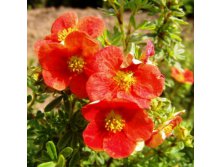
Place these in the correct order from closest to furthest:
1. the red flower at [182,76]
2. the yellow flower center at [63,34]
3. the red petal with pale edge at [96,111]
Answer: the red petal with pale edge at [96,111] < the yellow flower center at [63,34] < the red flower at [182,76]

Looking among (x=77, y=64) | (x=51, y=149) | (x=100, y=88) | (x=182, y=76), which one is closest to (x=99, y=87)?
(x=100, y=88)

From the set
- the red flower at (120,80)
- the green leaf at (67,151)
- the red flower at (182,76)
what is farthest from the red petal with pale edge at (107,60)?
the red flower at (182,76)

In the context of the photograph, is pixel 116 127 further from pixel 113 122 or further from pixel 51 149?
pixel 51 149

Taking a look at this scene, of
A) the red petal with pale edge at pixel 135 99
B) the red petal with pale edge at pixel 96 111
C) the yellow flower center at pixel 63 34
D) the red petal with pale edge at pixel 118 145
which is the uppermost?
the yellow flower center at pixel 63 34

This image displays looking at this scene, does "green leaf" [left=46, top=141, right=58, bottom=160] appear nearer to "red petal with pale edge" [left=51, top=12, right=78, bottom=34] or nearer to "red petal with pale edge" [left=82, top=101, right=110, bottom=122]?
"red petal with pale edge" [left=82, top=101, right=110, bottom=122]

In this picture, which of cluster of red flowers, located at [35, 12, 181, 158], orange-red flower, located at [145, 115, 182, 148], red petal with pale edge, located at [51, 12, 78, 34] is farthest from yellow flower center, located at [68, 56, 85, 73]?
orange-red flower, located at [145, 115, 182, 148]

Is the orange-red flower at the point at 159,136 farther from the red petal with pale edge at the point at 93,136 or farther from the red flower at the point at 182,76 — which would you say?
the red flower at the point at 182,76

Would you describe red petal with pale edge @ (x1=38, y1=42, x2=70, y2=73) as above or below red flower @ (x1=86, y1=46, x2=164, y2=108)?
above
